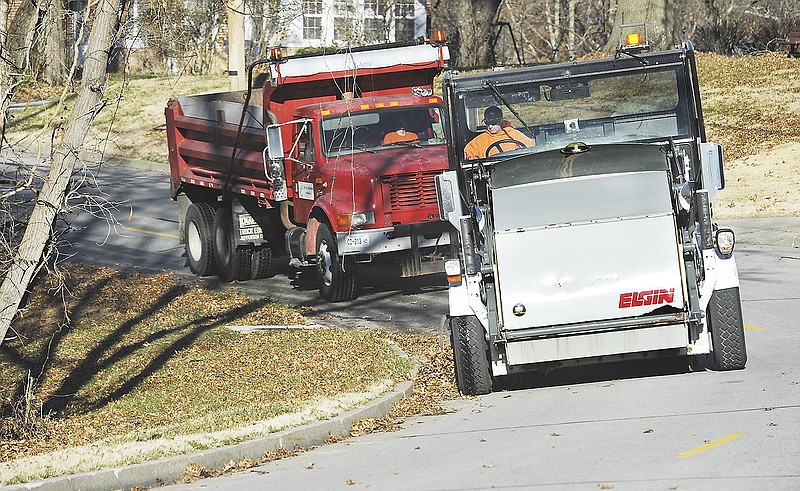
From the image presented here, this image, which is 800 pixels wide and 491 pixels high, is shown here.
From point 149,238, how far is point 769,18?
99.9 ft

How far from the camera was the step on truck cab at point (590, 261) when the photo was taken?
352 inches

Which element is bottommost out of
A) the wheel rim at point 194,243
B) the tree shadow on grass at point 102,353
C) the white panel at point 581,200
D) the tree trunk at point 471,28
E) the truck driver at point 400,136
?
the tree shadow on grass at point 102,353

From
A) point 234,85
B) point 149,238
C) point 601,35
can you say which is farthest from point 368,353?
point 601,35

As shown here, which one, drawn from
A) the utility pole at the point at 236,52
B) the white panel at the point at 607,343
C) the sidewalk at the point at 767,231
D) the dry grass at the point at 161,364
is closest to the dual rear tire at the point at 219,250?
the dry grass at the point at 161,364

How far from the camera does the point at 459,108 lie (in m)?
10.8

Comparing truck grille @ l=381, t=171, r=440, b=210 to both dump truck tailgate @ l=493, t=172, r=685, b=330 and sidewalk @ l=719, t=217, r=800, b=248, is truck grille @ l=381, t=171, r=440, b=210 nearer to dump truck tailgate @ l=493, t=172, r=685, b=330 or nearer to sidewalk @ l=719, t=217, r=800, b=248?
dump truck tailgate @ l=493, t=172, r=685, b=330

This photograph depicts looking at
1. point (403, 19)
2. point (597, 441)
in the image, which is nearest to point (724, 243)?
point (597, 441)

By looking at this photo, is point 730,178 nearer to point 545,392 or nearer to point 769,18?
point 545,392

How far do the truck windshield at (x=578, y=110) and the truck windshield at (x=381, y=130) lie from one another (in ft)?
13.9

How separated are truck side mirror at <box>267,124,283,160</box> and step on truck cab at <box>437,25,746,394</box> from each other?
15.4ft

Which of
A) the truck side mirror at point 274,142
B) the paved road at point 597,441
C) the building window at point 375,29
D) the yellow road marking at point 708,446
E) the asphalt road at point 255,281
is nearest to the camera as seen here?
the paved road at point 597,441

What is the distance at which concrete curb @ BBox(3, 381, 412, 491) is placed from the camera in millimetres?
7520

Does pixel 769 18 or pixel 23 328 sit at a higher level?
pixel 769 18

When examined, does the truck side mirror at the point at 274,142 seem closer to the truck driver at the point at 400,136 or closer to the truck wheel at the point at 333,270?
the truck wheel at the point at 333,270
